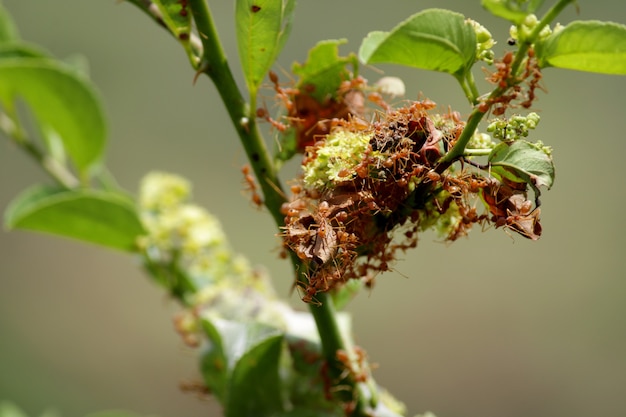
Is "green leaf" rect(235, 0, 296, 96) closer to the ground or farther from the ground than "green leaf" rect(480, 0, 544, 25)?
closer to the ground

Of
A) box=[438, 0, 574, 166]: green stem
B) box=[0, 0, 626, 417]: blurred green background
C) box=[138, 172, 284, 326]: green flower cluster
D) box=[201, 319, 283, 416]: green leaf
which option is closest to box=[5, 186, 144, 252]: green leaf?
box=[138, 172, 284, 326]: green flower cluster

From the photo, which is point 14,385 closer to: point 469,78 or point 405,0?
point 405,0

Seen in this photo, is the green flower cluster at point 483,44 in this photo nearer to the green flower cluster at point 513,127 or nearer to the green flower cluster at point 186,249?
the green flower cluster at point 513,127

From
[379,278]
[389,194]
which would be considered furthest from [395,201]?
[379,278]

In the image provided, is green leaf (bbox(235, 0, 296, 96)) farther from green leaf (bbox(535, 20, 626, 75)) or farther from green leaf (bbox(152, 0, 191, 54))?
green leaf (bbox(535, 20, 626, 75))

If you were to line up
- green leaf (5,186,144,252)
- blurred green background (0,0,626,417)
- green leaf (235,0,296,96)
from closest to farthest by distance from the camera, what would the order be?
green leaf (235,0,296,96)
green leaf (5,186,144,252)
blurred green background (0,0,626,417)

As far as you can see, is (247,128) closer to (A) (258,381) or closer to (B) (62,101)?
(A) (258,381)

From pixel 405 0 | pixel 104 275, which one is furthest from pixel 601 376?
pixel 104 275
